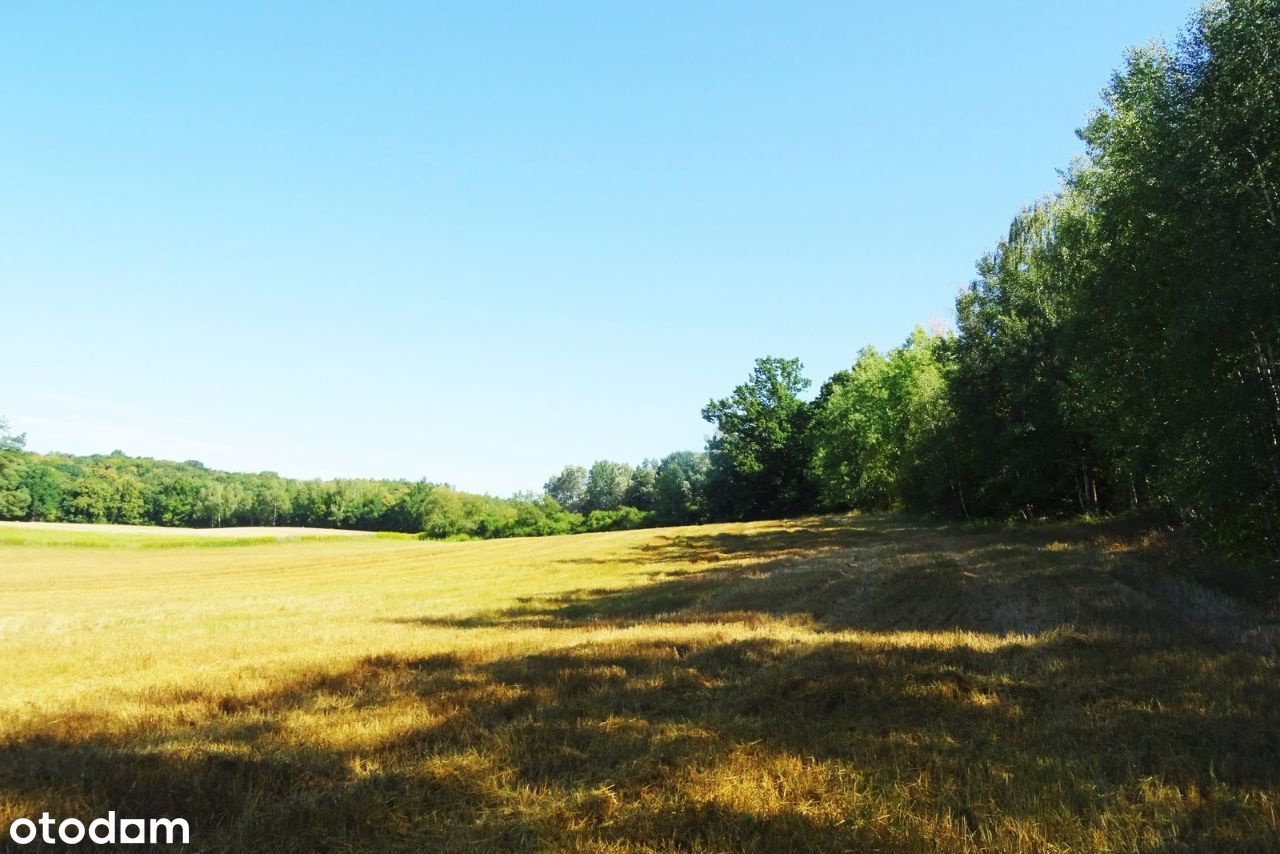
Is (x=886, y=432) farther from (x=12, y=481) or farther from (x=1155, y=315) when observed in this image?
(x=12, y=481)

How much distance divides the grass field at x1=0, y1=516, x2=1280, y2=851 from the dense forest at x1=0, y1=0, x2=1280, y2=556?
15.9 ft

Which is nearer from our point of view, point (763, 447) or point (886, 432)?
point (886, 432)

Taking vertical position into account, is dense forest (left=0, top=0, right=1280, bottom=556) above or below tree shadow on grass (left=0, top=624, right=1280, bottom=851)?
above

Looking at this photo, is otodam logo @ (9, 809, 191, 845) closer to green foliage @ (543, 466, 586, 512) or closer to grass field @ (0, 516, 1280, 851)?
grass field @ (0, 516, 1280, 851)

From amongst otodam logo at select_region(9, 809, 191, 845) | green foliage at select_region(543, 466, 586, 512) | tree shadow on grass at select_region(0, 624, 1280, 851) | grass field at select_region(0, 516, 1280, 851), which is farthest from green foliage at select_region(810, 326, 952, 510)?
green foliage at select_region(543, 466, 586, 512)

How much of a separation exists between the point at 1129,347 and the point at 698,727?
19.8m

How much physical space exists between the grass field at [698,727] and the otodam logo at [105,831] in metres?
0.11

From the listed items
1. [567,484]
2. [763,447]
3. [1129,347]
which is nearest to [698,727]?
[1129,347]

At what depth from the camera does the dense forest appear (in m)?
14.9

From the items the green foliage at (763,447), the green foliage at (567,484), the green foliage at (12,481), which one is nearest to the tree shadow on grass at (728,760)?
the green foliage at (763,447)

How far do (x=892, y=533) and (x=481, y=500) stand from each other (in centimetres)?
10225

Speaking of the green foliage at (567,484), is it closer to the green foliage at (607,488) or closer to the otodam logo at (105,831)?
the green foliage at (607,488)

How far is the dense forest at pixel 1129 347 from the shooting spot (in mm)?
14938

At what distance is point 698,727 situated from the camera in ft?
20.8
